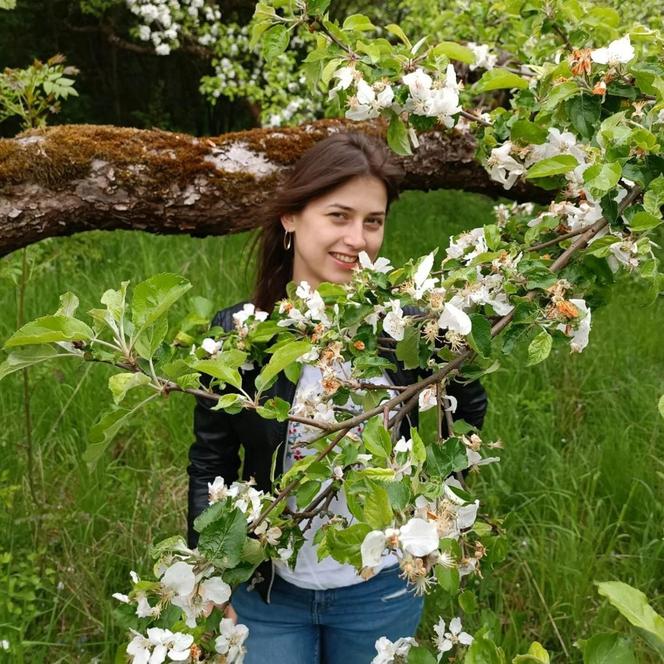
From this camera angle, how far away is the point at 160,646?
77cm

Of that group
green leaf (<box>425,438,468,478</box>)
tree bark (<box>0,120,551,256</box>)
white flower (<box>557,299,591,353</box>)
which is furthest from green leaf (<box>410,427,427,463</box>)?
tree bark (<box>0,120,551,256</box>)

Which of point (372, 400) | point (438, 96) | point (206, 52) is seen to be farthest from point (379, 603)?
point (206, 52)

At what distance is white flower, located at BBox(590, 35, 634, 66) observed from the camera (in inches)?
36.4

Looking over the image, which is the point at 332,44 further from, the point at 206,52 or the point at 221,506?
the point at 206,52

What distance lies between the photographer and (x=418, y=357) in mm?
960

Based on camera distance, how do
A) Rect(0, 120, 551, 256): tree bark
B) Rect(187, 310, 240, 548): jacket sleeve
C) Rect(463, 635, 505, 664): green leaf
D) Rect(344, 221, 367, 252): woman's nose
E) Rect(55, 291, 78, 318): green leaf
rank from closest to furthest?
Rect(463, 635, 505, 664): green leaf < Rect(55, 291, 78, 318): green leaf < Rect(344, 221, 367, 252): woman's nose < Rect(187, 310, 240, 548): jacket sleeve < Rect(0, 120, 551, 256): tree bark

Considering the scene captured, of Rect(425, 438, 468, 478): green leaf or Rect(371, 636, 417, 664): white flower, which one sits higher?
Rect(425, 438, 468, 478): green leaf

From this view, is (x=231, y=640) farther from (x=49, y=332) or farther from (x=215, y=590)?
(x=49, y=332)

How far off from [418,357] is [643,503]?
1770mm

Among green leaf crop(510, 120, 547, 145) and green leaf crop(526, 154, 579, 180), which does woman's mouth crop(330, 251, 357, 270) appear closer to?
green leaf crop(510, 120, 547, 145)

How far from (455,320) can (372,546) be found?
1.02ft

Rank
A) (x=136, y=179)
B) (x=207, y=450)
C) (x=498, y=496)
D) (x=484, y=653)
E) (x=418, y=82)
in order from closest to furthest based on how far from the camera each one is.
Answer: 1. (x=484, y=653)
2. (x=418, y=82)
3. (x=207, y=450)
4. (x=136, y=179)
5. (x=498, y=496)

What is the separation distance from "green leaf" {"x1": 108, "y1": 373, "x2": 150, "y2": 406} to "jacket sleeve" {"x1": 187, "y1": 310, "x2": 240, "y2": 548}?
0.76 metres

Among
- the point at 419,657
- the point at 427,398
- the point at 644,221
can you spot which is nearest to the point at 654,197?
the point at 644,221
